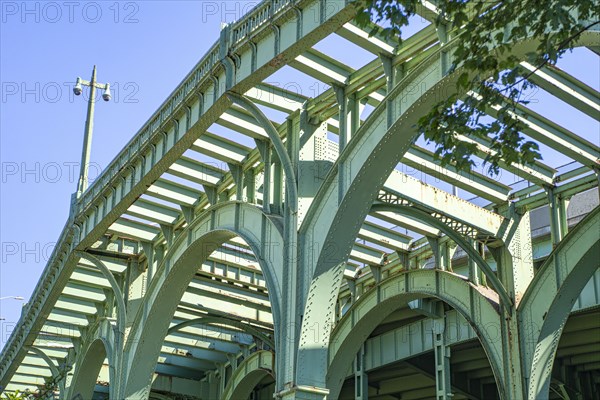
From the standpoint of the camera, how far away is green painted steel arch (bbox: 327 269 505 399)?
22219mm

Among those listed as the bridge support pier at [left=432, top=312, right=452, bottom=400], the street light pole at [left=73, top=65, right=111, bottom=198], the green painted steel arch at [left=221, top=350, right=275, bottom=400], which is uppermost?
the street light pole at [left=73, top=65, right=111, bottom=198]

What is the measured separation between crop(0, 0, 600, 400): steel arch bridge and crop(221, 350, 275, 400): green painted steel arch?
191 mm

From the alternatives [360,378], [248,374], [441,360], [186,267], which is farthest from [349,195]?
[248,374]

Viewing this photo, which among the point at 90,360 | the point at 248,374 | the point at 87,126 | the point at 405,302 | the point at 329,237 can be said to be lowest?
the point at 329,237

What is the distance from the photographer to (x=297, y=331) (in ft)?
54.0

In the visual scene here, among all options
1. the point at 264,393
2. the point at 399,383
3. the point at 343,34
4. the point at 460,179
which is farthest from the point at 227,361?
the point at 343,34

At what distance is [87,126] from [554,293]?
702 inches

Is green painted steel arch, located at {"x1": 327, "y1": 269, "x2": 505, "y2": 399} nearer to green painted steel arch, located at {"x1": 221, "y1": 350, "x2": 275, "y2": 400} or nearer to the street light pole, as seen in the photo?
green painted steel arch, located at {"x1": 221, "y1": 350, "x2": 275, "y2": 400}

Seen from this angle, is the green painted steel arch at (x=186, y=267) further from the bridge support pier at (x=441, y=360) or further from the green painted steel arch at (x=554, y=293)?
the bridge support pier at (x=441, y=360)

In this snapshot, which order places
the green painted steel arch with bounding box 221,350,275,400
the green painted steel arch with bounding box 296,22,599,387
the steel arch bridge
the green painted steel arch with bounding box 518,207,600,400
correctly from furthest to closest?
1. the green painted steel arch with bounding box 221,350,275,400
2. the green painted steel arch with bounding box 518,207,600,400
3. the steel arch bridge
4. the green painted steel arch with bounding box 296,22,599,387

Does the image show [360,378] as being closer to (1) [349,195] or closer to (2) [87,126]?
(2) [87,126]

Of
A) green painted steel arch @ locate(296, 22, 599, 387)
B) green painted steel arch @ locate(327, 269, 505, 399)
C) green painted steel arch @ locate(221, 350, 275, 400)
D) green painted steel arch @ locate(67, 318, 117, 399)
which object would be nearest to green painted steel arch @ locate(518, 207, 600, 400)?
green painted steel arch @ locate(327, 269, 505, 399)

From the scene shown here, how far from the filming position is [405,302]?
2664 cm

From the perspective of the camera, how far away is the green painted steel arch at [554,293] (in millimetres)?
20062
